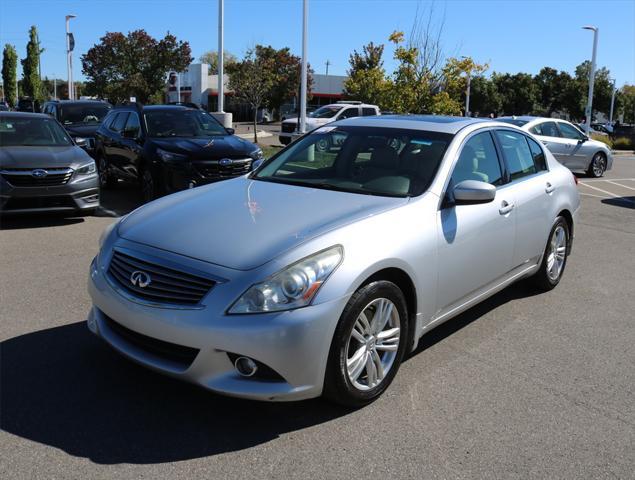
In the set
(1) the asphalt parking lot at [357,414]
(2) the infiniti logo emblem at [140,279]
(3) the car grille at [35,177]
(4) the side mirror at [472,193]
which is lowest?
(1) the asphalt parking lot at [357,414]

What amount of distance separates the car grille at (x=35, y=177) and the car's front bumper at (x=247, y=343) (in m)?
5.84

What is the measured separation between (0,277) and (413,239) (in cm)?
423

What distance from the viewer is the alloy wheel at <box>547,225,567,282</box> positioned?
19.4 ft

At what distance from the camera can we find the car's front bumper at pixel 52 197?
8.16 meters

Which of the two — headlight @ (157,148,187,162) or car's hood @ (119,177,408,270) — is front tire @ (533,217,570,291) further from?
headlight @ (157,148,187,162)

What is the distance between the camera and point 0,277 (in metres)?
5.96

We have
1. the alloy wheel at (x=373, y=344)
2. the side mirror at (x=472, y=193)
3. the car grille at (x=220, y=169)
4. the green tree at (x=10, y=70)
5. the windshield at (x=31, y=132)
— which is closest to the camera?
the alloy wheel at (x=373, y=344)

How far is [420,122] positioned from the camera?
5.00m

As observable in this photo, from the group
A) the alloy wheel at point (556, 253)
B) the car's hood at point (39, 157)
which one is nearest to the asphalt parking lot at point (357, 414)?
the alloy wheel at point (556, 253)

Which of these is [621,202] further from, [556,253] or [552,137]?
[556,253]

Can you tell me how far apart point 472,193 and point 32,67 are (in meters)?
64.2

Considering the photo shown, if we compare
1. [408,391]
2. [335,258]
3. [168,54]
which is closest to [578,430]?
[408,391]

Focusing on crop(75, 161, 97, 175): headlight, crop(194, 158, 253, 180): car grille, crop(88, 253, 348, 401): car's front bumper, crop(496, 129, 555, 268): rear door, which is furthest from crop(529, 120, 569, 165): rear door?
crop(88, 253, 348, 401): car's front bumper

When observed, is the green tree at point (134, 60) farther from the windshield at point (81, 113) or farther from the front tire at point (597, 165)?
the front tire at point (597, 165)
